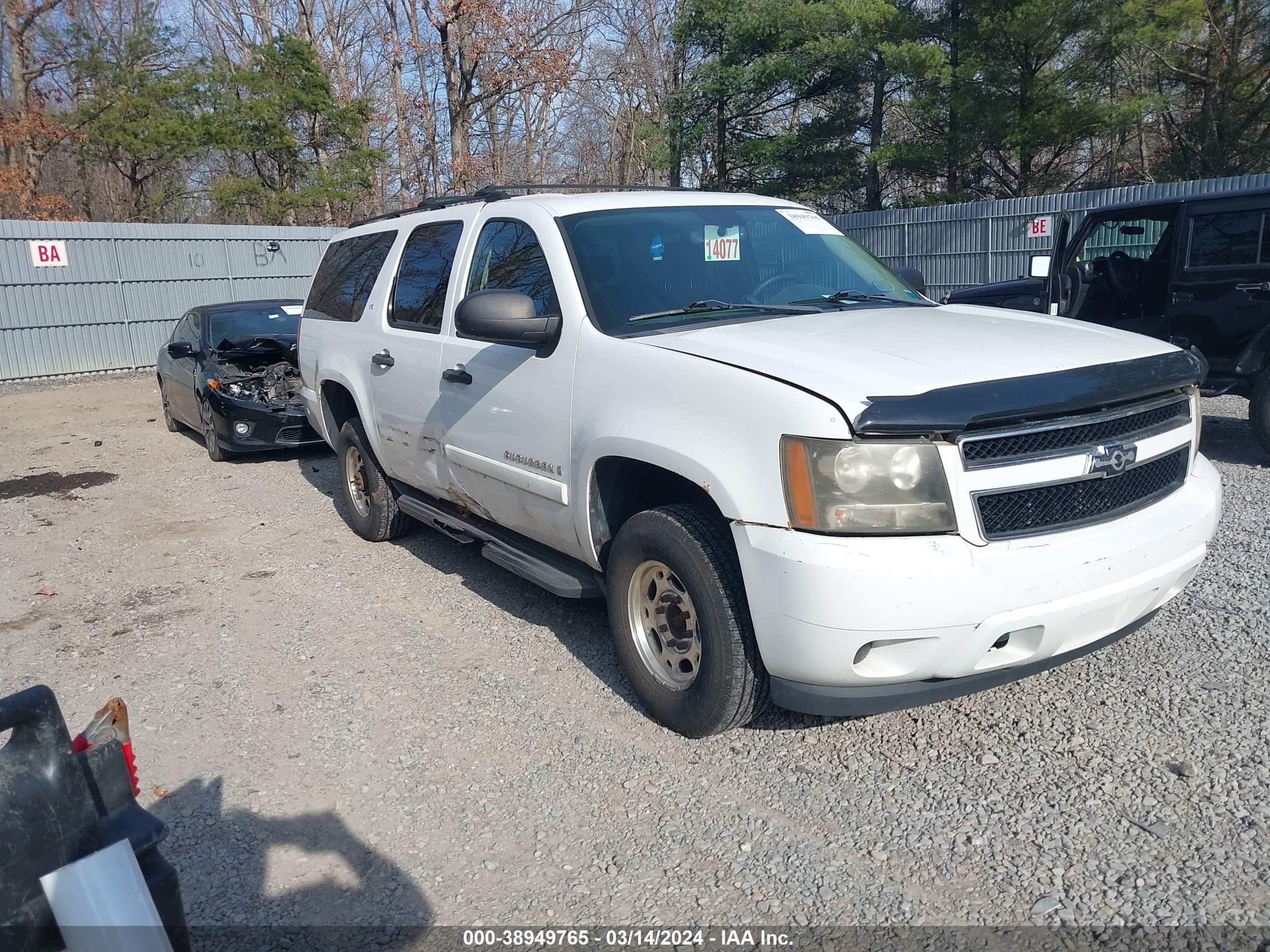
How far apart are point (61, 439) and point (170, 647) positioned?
8357mm

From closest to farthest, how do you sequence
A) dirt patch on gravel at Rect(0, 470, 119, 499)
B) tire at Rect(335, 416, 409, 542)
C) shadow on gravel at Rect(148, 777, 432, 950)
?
1. shadow on gravel at Rect(148, 777, 432, 950)
2. tire at Rect(335, 416, 409, 542)
3. dirt patch on gravel at Rect(0, 470, 119, 499)

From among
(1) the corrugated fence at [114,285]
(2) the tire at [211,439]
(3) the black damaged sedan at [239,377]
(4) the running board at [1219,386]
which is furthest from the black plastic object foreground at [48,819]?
(1) the corrugated fence at [114,285]

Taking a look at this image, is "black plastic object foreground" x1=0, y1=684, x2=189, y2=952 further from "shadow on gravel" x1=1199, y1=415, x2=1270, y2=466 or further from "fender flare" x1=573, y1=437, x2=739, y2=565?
"shadow on gravel" x1=1199, y1=415, x2=1270, y2=466

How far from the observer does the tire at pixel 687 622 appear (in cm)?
329

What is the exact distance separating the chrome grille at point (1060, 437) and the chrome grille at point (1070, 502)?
98 millimetres

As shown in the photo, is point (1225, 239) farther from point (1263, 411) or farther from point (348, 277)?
point (348, 277)

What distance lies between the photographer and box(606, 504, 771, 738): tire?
3.29m

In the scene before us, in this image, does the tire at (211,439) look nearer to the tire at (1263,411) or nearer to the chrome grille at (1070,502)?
the chrome grille at (1070,502)

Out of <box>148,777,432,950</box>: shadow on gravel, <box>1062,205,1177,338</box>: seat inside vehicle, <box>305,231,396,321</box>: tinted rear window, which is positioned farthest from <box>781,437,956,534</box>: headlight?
<box>1062,205,1177,338</box>: seat inside vehicle

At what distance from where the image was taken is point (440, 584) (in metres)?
5.76

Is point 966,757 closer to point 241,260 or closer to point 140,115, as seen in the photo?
point 241,260

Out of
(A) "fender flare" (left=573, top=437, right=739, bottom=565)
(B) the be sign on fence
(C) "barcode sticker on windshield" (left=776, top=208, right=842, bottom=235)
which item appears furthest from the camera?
(B) the be sign on fence

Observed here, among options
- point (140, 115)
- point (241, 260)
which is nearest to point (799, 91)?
point (241, 260)

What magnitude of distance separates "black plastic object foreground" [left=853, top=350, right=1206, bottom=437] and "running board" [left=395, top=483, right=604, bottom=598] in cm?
160
